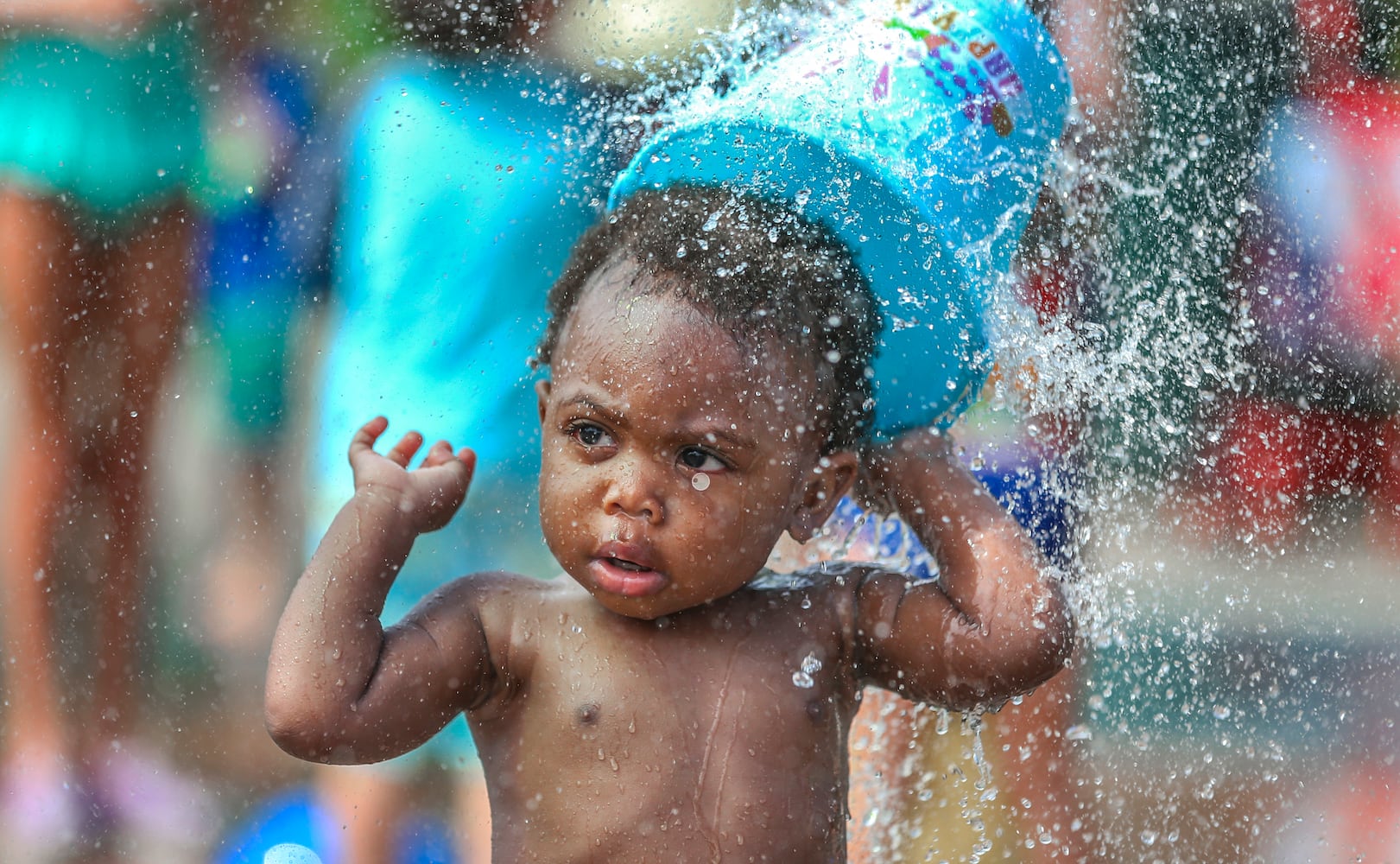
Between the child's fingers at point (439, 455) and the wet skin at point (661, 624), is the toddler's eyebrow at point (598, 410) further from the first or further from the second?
the child's fingers at point (439, 455)

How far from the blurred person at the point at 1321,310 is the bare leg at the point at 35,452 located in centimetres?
270

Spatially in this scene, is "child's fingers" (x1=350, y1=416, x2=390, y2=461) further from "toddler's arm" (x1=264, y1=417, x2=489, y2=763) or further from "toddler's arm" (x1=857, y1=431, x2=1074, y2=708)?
"toddler's arm" (x1=857, y1=431, x2=1074, y2=708)

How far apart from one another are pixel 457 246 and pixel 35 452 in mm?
1241

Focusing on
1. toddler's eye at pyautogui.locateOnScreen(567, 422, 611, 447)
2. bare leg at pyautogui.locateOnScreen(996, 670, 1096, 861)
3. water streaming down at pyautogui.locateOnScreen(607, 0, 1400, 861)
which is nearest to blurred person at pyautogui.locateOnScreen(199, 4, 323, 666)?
toddler's eye at pyautogui.locateOnScreen(567, 422, 611, 447)

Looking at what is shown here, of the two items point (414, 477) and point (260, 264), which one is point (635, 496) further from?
point (260, 264)

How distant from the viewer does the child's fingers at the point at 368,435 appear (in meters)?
2.14

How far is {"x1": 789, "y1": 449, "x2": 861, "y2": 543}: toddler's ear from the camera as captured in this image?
6.60 feet

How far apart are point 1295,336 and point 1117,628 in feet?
2.80

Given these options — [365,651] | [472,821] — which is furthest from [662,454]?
[472,821]

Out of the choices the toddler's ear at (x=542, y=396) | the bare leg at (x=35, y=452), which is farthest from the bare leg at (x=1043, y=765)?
the bare leg at (x=35, y=452)

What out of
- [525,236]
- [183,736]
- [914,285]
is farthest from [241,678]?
[914,285]

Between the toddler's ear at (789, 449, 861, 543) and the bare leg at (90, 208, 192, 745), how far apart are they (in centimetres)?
152

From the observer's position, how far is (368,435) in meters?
2.18

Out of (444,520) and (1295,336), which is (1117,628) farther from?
(444,520)
